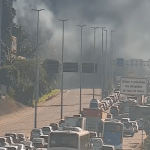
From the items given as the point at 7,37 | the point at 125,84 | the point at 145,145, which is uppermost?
the point at 7,37

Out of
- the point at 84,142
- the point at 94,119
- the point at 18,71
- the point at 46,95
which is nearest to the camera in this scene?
the point at 84,142

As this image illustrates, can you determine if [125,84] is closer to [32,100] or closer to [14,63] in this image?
[32,100]

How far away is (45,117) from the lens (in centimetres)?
10062

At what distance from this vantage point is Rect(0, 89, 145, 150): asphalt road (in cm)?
7655

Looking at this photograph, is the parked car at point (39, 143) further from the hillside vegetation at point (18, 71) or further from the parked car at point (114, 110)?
the hillside vegetation at point (18, 71)

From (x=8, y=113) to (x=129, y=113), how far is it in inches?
741

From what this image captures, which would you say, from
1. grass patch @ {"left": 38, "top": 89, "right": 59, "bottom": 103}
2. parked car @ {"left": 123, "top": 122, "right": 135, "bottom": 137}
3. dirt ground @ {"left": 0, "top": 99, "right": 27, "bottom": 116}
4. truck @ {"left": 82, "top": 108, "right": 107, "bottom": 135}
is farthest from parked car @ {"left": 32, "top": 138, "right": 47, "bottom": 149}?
grass patch @ {"left": 38, "top": 89, "right": 59, "bottom": 103}

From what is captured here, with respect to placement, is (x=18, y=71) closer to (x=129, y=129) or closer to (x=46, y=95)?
(x=46, y=95)

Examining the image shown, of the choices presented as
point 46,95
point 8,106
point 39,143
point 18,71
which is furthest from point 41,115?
point 39,143

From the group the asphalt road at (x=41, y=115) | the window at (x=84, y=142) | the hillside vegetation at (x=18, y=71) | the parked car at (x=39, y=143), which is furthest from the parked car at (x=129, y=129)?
the window at (x=84, y=142)

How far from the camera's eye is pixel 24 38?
156m

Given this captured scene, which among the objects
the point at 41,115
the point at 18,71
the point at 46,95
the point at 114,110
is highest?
the point at 18,71

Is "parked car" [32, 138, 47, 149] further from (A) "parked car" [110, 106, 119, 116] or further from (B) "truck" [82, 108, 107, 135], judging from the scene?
(A) "parked car" [110, 106, 119, 116]

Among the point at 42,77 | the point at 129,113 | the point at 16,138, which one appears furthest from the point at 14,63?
the point at 16,138
